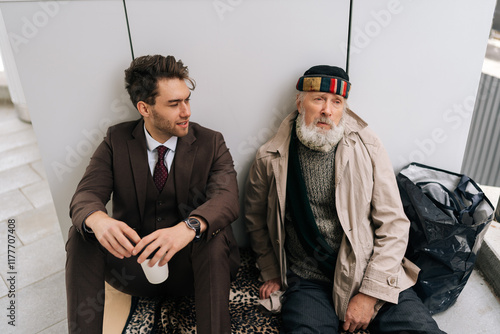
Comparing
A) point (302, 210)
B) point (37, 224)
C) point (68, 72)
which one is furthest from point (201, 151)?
point (37, 224)

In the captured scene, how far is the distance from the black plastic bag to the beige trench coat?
12 cm

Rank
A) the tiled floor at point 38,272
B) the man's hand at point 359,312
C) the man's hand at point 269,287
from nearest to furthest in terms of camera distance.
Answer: the man's hand at point 359,312 < the man's hand at point 269,287 < the tiled floor at point 38,272

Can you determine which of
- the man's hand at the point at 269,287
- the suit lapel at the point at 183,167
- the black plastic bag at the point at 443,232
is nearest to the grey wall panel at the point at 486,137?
the black plastic bag at the point at 443,232

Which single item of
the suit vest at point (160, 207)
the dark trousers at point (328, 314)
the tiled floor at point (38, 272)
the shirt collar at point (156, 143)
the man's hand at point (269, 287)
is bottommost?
the tiled floor at point (38, 272)

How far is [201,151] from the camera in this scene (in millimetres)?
1870

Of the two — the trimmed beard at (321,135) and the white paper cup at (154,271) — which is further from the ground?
the trimmed beard at (321,135)

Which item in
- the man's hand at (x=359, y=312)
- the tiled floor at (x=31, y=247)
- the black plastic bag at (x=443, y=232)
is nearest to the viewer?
the man's hand at (x=359, y=312)

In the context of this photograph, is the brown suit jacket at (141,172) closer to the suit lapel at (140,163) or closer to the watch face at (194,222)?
the suit lapel at (140,163)

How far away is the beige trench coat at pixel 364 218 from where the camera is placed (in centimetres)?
175

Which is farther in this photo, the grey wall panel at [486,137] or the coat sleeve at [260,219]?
the grey wall panel at [486,137]

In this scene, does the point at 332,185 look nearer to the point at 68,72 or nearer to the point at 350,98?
the point at 350,98

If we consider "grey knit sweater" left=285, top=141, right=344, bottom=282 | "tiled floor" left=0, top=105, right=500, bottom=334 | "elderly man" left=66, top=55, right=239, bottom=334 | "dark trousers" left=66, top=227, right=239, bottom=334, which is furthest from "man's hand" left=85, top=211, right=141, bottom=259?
"tiled floor" left=0, top=105, right=500, bottom=334

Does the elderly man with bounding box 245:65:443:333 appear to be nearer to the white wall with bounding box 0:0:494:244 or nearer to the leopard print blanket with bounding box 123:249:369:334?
the leopard print blanket with bounding box 123:249:369:334

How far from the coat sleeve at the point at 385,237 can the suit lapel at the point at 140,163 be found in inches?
44.2
